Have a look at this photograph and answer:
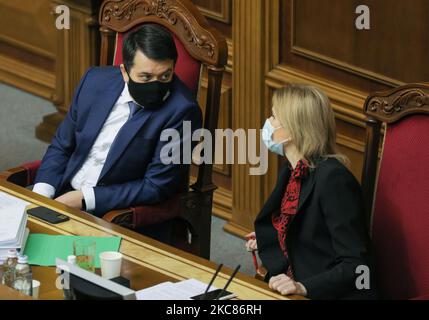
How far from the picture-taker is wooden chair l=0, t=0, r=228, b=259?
4250 mm

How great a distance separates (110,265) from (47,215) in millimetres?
542

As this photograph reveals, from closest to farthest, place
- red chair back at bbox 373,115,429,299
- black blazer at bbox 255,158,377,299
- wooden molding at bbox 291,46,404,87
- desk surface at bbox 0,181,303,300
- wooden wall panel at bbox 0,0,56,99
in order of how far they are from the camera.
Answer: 1. desk surface at bbox 0,181,303,300
2. black blazer at bbox 255,158,377,299
3. red chair back at bbox 373,115,429,299
4. wooden molding at bbox 291,46,404,87
5. wooden wall panel at bbox 0,0,56,99

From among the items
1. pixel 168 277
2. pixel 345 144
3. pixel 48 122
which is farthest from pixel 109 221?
pixel 48 122

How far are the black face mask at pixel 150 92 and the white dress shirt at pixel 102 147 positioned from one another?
0.36ft

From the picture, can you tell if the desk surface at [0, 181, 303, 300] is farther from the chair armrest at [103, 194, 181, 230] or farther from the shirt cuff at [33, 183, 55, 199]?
the shirt cuff at [33, 183, 55, 199]

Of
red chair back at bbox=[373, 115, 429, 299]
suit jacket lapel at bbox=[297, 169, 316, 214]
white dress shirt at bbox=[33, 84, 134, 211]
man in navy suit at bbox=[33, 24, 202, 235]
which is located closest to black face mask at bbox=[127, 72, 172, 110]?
man in navy suit at bbox=[33, 24, 202, 235]

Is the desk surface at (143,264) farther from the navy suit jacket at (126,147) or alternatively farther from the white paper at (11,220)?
the navy suit jacket at (126,147)

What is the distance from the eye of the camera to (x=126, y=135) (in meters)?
4.26

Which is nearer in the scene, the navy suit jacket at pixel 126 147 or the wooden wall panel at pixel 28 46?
the navy suit jacket at pixel 126 147

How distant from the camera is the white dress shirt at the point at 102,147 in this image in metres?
4.36

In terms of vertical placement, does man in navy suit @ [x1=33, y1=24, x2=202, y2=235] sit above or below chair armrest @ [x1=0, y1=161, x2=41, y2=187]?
above

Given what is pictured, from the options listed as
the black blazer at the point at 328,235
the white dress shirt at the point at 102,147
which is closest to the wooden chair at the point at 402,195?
the black blazer at the point at 328,235

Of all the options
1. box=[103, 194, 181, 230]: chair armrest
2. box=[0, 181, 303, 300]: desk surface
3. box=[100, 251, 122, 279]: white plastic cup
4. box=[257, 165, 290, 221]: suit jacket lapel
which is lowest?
box=[103, 194, 181, 230]: chair armrest

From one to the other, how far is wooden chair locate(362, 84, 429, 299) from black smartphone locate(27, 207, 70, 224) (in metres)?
1.02
